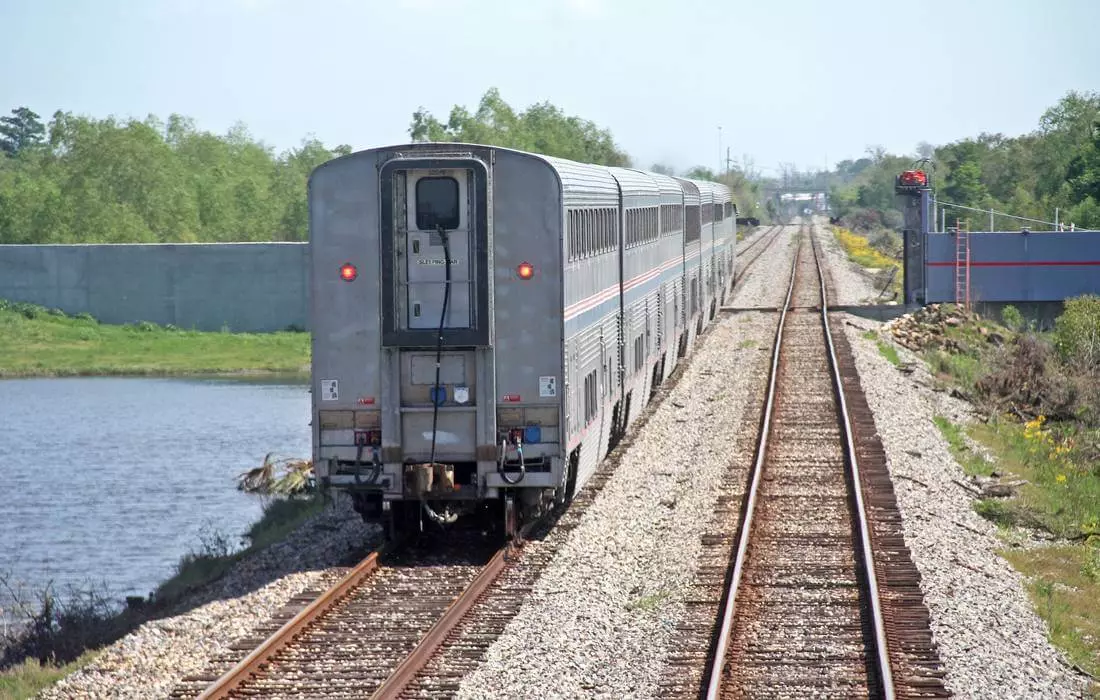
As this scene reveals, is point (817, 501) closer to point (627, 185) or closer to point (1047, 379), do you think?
point (627, 185)

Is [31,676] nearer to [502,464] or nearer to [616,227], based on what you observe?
[502,464]

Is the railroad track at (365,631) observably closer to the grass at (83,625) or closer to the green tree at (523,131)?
the grass at (83,625)

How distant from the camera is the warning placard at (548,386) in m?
14.3

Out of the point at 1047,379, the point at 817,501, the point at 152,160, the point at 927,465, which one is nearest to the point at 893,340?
the point at 1047,379

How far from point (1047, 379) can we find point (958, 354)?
7509mm

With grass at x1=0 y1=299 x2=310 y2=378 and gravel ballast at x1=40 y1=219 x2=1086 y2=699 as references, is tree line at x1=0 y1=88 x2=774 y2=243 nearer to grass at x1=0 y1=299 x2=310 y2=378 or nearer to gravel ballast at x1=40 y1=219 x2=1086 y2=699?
grass at x1=0 y1=299 x2=310 y2=378

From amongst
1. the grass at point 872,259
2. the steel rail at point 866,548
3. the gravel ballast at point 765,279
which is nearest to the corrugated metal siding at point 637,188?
the steel rail at point 866,548

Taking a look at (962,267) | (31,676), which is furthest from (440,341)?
(962,267)

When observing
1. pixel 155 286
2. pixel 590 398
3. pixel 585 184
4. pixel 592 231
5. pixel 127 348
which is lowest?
pixel 127 348

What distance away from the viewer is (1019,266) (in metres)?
39.3

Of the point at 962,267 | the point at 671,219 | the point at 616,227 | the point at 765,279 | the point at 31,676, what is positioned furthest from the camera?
the point at 765,279

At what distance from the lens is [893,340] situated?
35531 mm

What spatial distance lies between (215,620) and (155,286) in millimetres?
41213

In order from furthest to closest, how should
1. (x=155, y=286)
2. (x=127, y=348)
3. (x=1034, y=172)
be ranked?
(x=1034, y=172) < (x=155, y=286) < (x=127, y=348)
